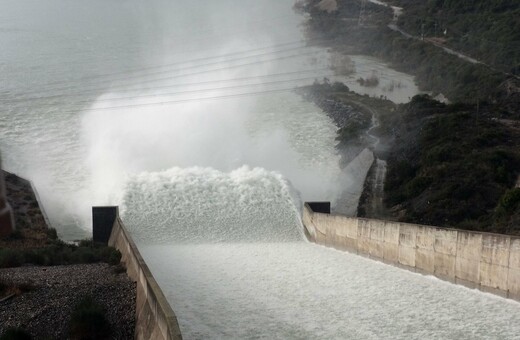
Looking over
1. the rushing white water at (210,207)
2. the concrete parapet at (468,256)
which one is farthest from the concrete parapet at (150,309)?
the rushing white water at (210,207)

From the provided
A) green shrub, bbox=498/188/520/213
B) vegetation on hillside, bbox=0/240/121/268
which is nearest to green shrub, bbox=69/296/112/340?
vegetation on hillside, bbox=0/240/121/268

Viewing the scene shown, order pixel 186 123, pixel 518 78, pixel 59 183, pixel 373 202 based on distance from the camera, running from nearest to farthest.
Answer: pixel 373 202
pixel 59 183
pixel 186 123
pixel 518 78

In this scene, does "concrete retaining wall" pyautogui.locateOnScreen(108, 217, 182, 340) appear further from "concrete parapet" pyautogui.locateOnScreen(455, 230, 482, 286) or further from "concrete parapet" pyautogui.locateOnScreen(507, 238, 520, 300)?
"concrete parapet" pyautogui.locateOnScreen(507, 238, 520, 300)

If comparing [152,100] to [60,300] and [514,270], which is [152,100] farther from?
[514,270]

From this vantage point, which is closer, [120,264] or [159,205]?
[120,264]

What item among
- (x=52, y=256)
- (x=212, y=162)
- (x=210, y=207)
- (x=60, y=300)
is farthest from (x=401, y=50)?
(x=60, y=300)

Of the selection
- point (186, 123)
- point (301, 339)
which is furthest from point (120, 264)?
point (186, 123)

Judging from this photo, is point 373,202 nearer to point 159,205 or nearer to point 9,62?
point 159,205
